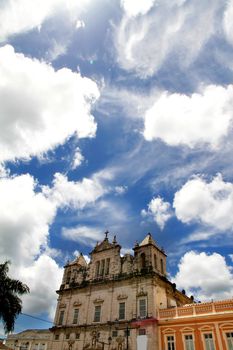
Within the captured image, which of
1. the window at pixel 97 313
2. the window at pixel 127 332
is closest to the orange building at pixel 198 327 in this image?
the window at pixel 127 332

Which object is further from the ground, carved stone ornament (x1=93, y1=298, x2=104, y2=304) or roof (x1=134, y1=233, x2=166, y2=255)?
roof (x1=134, y1=233, x2=166, y2=255)

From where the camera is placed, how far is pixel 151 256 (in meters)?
30.6

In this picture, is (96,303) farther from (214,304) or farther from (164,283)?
(214,304)

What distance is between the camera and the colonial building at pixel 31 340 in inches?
1943

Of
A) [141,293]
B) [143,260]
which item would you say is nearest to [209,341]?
[141,293]

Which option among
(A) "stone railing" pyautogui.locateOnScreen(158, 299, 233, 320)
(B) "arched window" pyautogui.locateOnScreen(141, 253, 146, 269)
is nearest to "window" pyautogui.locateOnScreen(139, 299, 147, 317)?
(A) "stone railing" pyautogui.locateOnScreen(158, 299, 233, 320)

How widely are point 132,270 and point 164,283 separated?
3627mm

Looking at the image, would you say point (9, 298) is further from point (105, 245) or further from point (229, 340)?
point (229, 340)

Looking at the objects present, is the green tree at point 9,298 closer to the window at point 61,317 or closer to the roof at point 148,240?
the window at point 61,317

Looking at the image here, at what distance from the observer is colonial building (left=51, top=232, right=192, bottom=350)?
27234 mm

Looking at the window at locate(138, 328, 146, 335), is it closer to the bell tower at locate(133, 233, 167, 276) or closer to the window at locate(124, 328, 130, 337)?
the window at locate(124, 328, 130, 337)

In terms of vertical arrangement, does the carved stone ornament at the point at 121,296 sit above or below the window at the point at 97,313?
above

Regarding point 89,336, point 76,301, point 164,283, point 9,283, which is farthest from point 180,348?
point 9,283

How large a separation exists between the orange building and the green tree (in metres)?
13.6
